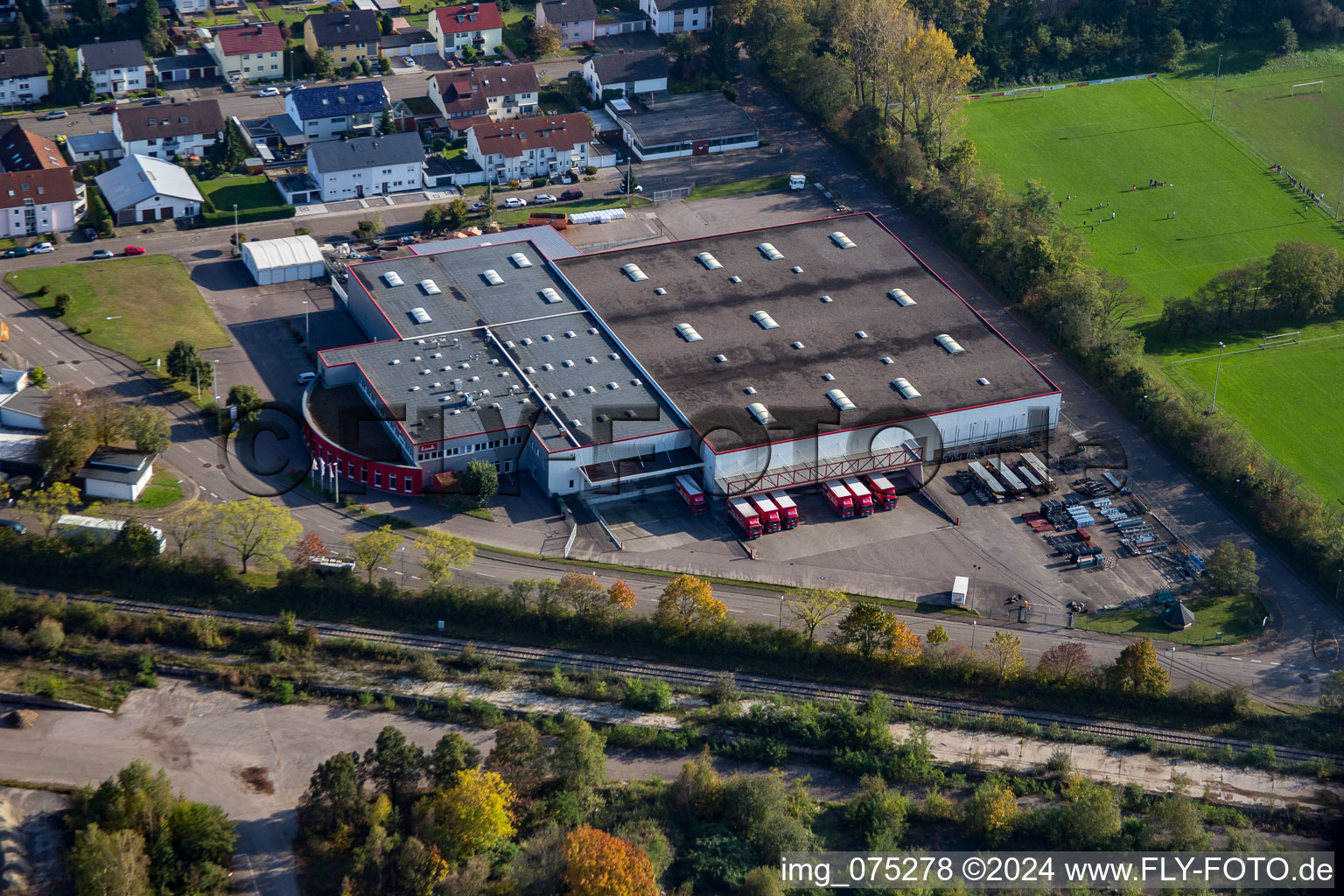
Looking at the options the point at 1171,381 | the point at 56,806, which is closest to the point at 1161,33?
the point at 1171,381

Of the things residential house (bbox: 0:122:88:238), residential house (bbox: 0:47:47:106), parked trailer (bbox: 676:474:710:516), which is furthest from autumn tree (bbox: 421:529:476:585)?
residential house (bbox: 0:47:47:106)

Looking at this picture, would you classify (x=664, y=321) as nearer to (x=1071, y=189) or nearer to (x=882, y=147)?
(x=882, y=147)

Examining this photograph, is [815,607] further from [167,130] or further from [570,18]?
[570,18]

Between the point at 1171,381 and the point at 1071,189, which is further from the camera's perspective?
the point at 1071,189

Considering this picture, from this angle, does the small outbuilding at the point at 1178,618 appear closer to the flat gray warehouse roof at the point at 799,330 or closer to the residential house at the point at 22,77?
the flat gray warehouse roof at the point at 799,330

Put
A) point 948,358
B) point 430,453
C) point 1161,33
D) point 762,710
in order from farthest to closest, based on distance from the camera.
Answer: point 1161,33 → point 948,358 → point 430,453 → point 762,710

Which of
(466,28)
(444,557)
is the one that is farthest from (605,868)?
(466,28)
